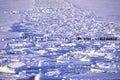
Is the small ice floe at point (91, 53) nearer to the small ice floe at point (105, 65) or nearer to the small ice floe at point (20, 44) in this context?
the small ice floe at point (105, 65)

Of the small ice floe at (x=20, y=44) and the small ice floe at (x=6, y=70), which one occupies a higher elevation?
the small ice floe at (x=20, y=44)

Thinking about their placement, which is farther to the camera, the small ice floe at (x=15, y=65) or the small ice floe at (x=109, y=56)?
the small ice floe at (x=109, y=56)

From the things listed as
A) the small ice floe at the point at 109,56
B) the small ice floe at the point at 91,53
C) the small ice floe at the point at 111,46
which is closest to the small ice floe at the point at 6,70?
the small ice floe at the point at 91,53

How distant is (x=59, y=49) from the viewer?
4309 millimetres

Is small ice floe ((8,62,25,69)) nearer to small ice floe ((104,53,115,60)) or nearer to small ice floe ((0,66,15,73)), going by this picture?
small ice floe ((0,66,15,73))

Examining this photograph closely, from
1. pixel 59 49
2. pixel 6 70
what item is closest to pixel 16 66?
pixel 6 70

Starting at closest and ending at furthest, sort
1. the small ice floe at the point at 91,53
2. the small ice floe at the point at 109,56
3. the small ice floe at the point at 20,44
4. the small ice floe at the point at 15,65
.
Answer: the small ice floe at the point at 15,65
the small ice floe at the point at 109,56
the small ice floe at the point at 91,53
the small ice floe at the point at 20,44

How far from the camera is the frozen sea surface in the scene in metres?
3.51

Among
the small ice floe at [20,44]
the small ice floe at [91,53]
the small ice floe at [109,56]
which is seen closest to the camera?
the small ice floe at [109,56]

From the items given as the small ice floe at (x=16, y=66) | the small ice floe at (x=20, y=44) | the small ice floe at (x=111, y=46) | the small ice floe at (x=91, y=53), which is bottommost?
the small ice floe at (x=16, y=66)

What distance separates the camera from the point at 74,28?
545 cm

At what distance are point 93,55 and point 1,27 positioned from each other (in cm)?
216

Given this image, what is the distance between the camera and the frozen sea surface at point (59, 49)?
11.5ft

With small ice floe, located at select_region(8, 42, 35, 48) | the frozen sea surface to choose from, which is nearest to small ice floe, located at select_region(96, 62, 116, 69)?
the frozen sea surface
